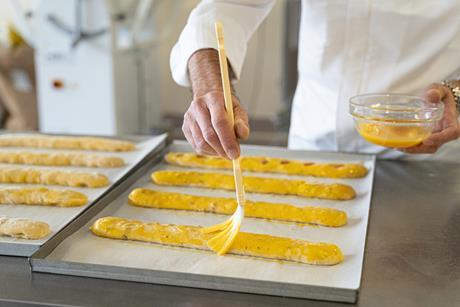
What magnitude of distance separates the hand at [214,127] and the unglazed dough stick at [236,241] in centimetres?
16

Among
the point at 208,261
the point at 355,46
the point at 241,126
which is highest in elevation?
the point at 355,46

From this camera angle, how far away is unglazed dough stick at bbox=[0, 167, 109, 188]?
5.10 feet

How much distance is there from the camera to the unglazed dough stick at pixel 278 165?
63.6 inches

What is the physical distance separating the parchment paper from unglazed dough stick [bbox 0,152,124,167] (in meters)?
0.25

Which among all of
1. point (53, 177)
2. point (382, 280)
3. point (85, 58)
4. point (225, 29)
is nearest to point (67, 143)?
point (53, 177)

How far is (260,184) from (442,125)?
1.49ft

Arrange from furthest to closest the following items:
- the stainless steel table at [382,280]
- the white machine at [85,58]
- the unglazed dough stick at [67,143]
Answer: the white machine at [85,58], the unglazed dough stick at [67,143], the stainless steel table at [382,280]

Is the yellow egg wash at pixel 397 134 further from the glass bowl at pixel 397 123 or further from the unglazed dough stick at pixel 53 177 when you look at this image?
the unglazed dough stick at pixel 53 177

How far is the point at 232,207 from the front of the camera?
140 cm

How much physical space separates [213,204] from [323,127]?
55cm

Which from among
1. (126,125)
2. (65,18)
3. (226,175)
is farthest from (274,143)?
(226,175)

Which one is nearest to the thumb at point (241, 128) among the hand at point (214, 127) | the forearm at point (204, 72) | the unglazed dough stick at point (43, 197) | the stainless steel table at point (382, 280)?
the hand at point (214, 127)

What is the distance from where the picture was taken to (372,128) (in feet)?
4.70

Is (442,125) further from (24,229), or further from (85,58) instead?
(85,58)
